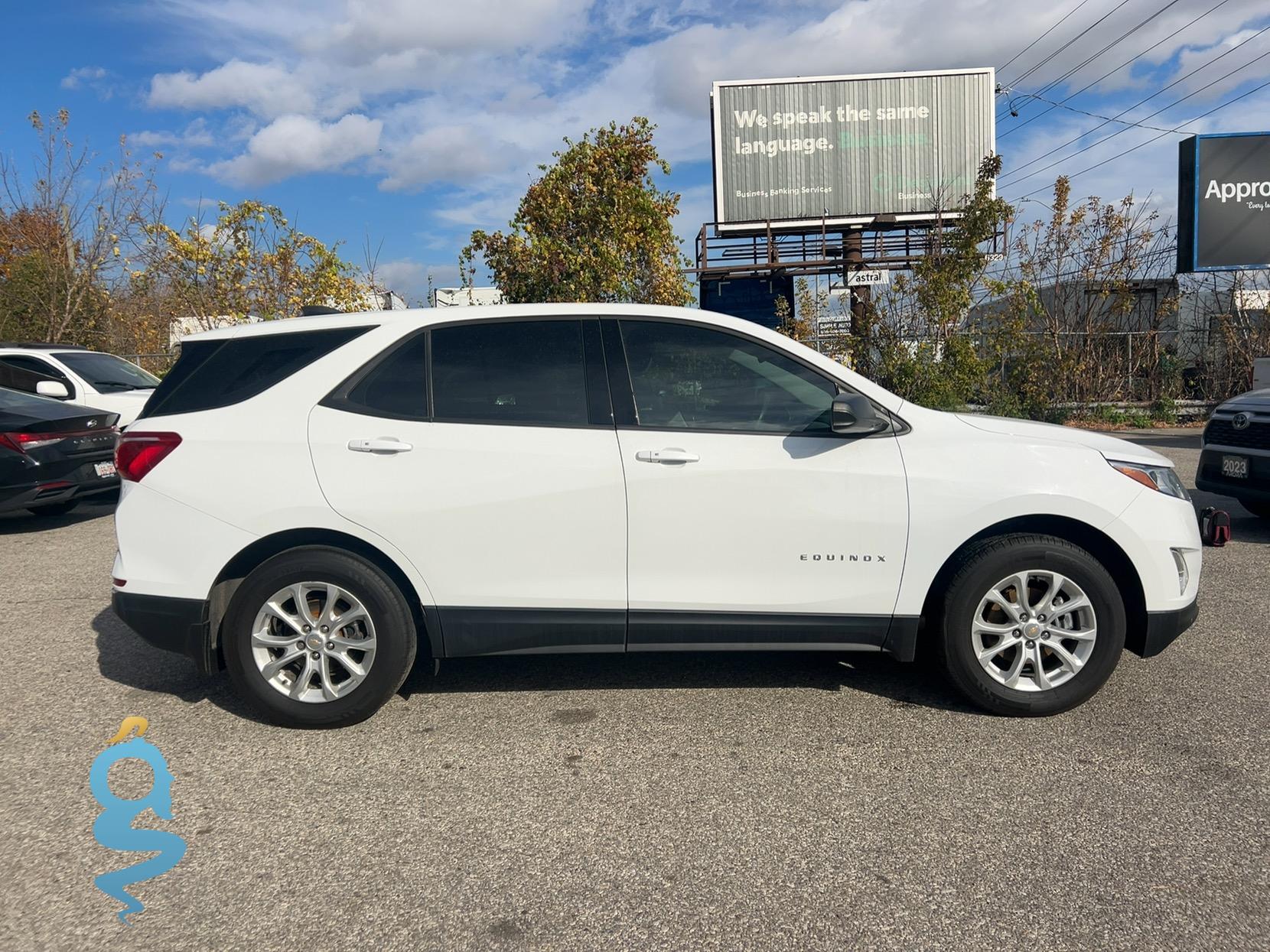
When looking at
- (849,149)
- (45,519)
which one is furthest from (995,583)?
(849,149)

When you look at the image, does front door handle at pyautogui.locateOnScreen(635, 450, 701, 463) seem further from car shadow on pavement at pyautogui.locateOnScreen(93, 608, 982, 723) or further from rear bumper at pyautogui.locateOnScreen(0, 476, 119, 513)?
rear bumper at pyautogui.locateOnScreen(0, 476, 119, 513)

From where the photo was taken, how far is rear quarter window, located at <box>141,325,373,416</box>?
152 inches

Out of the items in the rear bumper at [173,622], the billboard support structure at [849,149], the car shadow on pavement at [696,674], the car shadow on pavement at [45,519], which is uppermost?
the billboard support structure at [849,149]

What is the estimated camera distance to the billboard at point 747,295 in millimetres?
26344

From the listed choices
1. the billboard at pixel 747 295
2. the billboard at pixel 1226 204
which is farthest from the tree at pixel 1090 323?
the billboard at pixel 747 295

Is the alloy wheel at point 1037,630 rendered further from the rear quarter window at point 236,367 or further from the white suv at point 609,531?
the rear quarter window at point 236,367

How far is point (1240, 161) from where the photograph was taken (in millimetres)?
17828

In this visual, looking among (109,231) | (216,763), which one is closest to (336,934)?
(216,763)

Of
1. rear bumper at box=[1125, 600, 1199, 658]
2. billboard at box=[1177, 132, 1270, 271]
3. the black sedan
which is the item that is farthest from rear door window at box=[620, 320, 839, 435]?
billboard at box=[1177, 132, 1270, 271]

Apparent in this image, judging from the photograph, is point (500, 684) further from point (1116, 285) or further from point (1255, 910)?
point (1116, 285)

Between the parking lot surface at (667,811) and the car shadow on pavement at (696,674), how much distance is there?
2 cm

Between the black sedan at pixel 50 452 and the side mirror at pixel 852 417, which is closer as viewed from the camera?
the side mirror at pixel 852 417

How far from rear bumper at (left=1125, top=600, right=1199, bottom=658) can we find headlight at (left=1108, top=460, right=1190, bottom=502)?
1.66ft

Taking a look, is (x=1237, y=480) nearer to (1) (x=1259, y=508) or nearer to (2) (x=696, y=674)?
(1) (x=1259, y=508)
